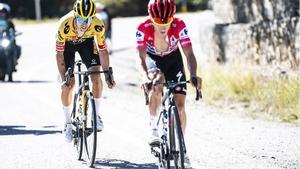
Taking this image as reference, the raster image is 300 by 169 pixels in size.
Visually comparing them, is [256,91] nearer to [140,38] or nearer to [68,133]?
[68,133]

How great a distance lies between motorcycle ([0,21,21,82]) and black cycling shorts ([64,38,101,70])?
992 centimetres

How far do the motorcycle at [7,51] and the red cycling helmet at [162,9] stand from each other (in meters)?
11.7

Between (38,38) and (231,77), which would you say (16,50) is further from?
(38,38)

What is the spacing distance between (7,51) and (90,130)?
10769mm

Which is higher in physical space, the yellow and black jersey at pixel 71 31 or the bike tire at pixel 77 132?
the yellow and black jersey at pixel 71 31

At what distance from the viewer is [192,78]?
25.3 feet

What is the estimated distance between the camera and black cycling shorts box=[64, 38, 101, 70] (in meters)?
9.44

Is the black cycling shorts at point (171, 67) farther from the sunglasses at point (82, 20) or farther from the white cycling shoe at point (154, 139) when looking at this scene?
the sunglasses at point (82, 20)

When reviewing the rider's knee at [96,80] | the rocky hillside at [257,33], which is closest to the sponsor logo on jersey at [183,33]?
the rider's knee at [96,80]

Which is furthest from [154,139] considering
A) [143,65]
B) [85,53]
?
[85,53]

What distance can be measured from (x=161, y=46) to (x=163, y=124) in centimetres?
105

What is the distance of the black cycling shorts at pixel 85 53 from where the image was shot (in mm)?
9438

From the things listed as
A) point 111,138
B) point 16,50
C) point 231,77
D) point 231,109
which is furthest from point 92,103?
point 16,50

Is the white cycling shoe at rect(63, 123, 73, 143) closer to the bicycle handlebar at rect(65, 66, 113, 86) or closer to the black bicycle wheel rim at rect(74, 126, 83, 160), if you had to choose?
the black bicycle wheel rim at rect(74, 126, 83, 160)
